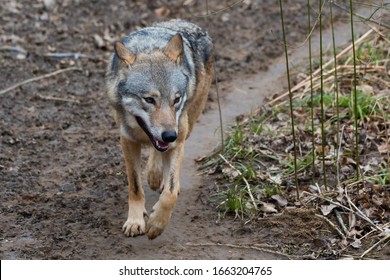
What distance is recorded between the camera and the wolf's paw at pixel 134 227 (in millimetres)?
6609

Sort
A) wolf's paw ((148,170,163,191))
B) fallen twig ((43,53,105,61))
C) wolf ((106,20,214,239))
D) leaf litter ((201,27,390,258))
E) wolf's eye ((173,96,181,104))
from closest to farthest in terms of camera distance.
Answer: wolf ((106,20,214,239)) → wolf's eye ((173,96,181,104)) → leaf litter ((201,27,390,258)) → wolf's paw ((148,170,163,191)) → fallen twig ((43,53,105,61))

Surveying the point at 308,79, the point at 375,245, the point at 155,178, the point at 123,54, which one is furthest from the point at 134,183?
the point at 308,79

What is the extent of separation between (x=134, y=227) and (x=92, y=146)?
1.99 m

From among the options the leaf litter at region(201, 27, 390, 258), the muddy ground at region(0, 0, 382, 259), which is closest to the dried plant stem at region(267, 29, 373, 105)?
the leaf litter at region(201, 27, 390, 258)

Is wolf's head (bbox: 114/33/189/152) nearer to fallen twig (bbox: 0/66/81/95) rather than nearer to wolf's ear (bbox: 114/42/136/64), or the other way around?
wolf's ear (bbox: 114/42/136/64)

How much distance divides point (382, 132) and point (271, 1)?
517 centimetres

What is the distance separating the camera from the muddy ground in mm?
6438

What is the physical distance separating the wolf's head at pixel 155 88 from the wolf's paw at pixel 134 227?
83cm

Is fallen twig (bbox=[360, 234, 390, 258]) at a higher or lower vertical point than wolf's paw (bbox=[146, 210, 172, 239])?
lower

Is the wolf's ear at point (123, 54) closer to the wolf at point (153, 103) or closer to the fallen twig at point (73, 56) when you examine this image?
the wolf at point (153, 103)

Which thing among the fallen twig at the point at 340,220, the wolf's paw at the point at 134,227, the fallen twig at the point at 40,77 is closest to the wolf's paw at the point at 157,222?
the wolf's paw at the point at 134,227

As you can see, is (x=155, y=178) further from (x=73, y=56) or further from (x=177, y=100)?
(x=73, y=56)

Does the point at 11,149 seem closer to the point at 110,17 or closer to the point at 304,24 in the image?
the point at 110,17

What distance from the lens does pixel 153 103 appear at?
616cm
